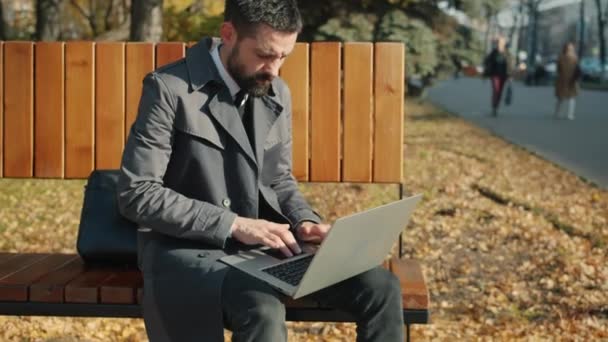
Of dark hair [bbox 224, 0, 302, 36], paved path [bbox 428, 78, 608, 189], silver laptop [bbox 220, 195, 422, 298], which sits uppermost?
dark hair [bbox 224, 0, 302, 36]

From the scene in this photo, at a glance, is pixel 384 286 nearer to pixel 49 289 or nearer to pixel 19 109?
pixel 49 289

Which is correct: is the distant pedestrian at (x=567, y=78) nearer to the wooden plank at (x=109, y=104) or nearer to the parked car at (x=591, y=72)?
the wooden plank at (x=109, y=104)

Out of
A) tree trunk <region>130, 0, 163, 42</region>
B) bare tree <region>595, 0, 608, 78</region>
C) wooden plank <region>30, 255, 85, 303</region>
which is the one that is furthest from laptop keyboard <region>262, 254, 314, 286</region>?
Result: bare tree <region>595, 0, 608, 78</region>

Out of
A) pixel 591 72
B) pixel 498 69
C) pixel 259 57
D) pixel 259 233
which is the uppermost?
pixel 591 72

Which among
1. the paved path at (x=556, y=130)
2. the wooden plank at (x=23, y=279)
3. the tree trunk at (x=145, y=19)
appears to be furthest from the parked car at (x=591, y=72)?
the wooden plank at (x=23, y=279)

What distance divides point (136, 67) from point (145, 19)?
530 centimetres

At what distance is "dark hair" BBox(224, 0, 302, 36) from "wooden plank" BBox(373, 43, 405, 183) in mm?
1284

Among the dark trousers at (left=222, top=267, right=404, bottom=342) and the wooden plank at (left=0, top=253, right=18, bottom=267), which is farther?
the wooden plank at (left=0, top=253, right=18, bottom=267)

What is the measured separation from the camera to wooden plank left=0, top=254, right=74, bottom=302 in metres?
3.23

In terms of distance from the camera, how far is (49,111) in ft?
14.2

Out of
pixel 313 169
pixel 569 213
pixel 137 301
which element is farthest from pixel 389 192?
pixel 137 301

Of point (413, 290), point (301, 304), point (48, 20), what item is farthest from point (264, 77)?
point (48, 20)

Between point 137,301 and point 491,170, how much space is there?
27.4 feet

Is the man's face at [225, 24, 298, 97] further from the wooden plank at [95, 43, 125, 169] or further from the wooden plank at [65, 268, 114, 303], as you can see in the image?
the wooden plank at [95, 43, 125, 169]
